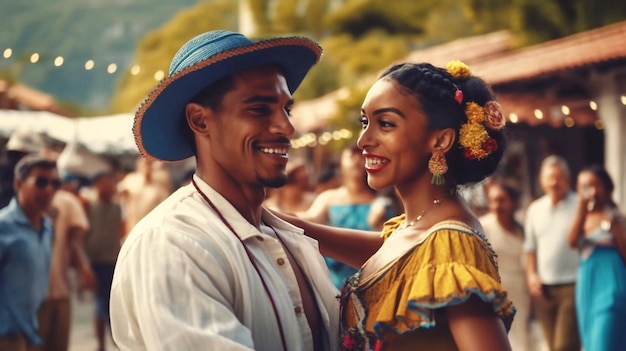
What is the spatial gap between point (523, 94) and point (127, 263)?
1148cm

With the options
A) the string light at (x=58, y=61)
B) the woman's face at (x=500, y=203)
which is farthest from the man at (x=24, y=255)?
the woman's face at (x=500, y=203)

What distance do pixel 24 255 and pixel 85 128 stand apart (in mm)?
14584

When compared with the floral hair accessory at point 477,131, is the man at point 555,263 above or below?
below

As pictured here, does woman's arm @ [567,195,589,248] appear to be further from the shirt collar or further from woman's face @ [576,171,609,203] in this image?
the shirt collar

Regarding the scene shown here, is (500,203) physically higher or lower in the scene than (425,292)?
higher

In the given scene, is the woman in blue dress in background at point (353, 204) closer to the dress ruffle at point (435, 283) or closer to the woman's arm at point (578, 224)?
the woman's arm at point (578, 224)

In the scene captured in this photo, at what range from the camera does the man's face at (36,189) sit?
6820 millimetres

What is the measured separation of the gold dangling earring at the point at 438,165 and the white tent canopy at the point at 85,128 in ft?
53.9

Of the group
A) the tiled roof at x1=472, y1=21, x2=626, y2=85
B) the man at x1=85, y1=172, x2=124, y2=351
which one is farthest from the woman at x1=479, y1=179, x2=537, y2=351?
the man at x1=85, y1=172, x2=124, y2=351

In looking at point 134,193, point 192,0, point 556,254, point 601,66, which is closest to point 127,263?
point 556,254

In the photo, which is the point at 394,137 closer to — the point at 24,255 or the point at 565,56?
the point at 24,255

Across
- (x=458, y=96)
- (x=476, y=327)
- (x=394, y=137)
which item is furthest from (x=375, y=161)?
(x=476, y=327)

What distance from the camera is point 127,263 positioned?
107 inches

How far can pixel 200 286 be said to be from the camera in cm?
263
